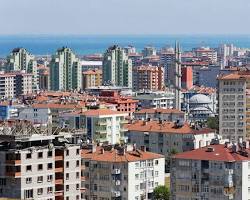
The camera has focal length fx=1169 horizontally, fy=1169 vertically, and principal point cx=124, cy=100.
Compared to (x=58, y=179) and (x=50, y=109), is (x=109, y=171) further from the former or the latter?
(x=50, y=109)

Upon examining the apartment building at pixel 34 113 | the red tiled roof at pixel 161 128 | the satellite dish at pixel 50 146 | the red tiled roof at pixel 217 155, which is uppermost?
the satellite dish at pixel 50 146

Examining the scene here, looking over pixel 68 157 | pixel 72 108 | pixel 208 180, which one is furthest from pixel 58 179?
pixel 72 108

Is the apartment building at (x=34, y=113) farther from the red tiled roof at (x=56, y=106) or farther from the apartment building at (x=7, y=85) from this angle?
the apartment building at (x=7, y=85)

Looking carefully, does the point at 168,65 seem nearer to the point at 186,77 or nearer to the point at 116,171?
the point at 186,77

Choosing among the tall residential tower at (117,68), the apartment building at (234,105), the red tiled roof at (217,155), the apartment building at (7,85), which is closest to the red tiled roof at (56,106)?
the apartment building at (234,105)

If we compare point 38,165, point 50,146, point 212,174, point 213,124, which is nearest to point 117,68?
point 213,124

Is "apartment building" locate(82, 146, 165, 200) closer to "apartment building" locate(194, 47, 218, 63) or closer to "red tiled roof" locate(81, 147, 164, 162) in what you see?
"red tiled roof" locate(81, 147, 164, 162)

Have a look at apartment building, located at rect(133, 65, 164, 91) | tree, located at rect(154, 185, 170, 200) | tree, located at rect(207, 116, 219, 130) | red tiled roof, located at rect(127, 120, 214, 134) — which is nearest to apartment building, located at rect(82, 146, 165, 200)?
tree, located at rect(154, 185, 170, 200)

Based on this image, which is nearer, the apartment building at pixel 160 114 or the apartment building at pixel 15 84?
the apartment building at pixel 160 114
